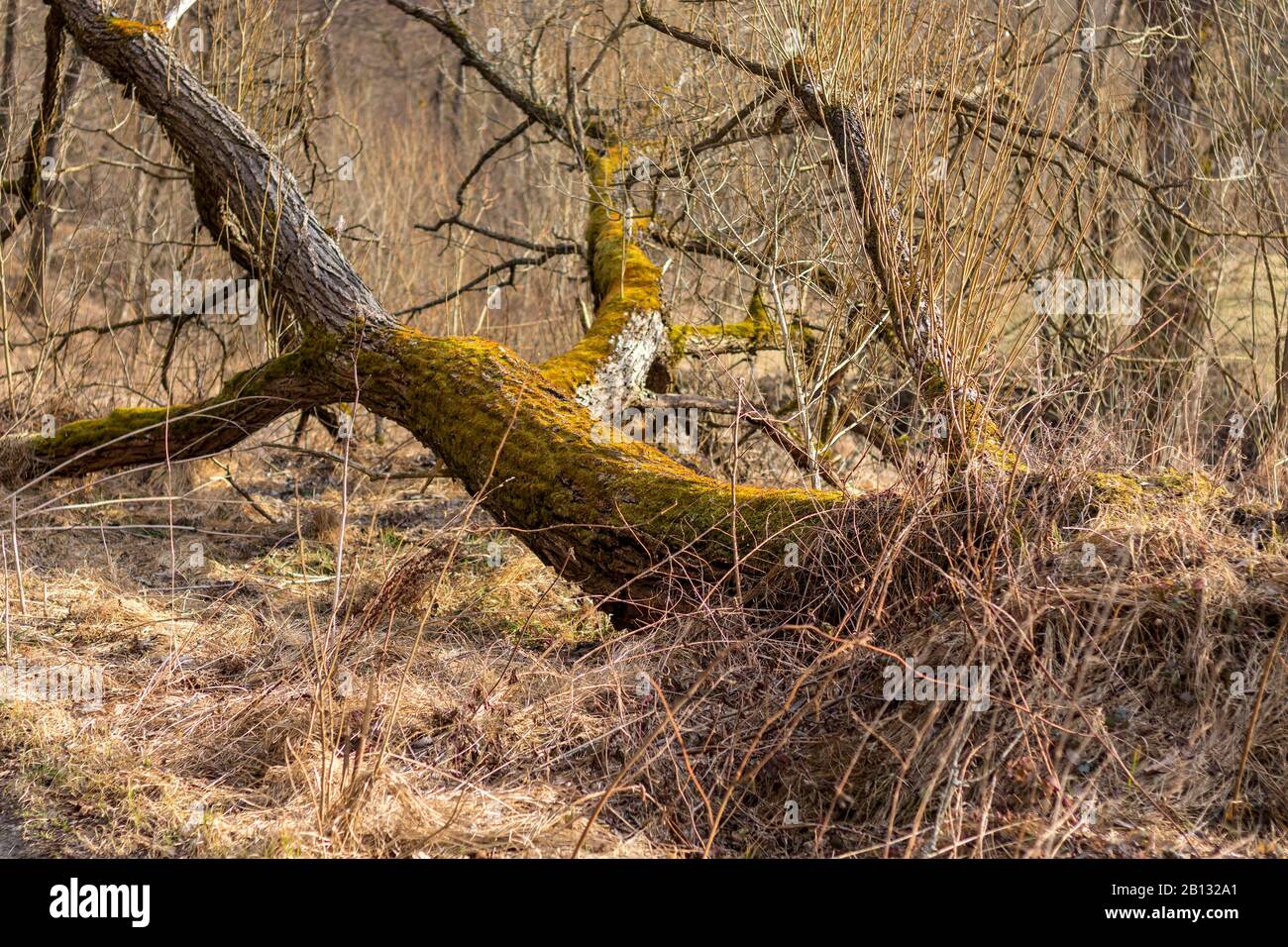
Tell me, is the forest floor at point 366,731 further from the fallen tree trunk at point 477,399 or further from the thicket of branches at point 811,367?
the fallen tree trunk at point 477,399

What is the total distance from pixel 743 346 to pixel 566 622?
2775 millimetres

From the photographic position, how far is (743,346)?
6.50 meters

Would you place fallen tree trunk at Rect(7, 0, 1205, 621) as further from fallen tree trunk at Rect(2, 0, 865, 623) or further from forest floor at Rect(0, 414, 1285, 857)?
forest floor at Rect(0, 414, 1285, 857)

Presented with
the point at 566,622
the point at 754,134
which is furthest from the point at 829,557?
the point at 754,134

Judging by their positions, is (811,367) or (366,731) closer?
(366,731)

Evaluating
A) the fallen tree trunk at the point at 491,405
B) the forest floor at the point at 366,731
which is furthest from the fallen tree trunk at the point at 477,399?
the forest floor at the point at 366,731

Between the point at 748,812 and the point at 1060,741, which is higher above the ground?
the point at 1060,741

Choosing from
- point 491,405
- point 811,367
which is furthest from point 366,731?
point 811,367

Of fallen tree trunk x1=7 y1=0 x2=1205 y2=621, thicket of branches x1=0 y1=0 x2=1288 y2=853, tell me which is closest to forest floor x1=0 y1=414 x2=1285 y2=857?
thicket of branches x1=0 y1=0 x2=1288 y2=853

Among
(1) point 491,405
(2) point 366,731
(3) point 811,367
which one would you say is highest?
(3) point 811,367

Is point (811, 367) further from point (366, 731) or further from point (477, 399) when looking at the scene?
point (366, 731)

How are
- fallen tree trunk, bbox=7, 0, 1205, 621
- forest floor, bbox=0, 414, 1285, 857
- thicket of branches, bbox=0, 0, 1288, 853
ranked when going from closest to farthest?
forest floor, bbox=0, 414, 1285, 857 < thicket of branches, bbox=0, 0, 1288, 853 < fallen tree trunk, bbox=7, 0, 1205, 621

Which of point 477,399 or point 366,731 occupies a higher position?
point 477,399

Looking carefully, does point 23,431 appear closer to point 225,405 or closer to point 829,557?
A: point 225,405
